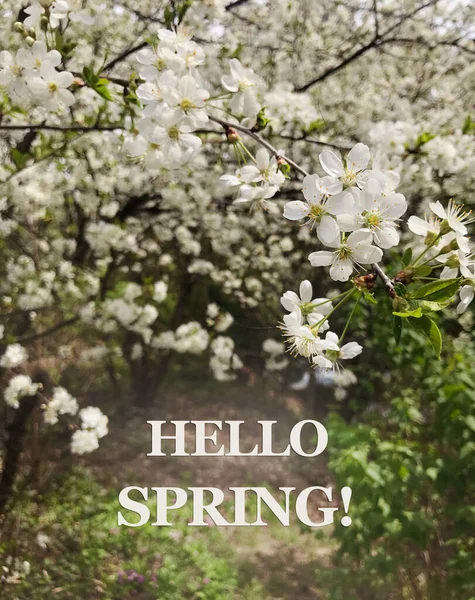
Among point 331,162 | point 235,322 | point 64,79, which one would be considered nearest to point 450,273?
point 331,162

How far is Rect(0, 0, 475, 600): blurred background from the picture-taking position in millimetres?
2033

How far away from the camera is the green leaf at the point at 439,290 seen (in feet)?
2.00

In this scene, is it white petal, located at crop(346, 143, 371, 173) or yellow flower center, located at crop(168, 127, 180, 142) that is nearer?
white petal, located at crop(346, 143, 371, 173)

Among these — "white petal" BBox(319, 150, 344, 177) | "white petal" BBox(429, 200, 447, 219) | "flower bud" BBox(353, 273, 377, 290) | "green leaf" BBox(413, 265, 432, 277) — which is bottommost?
"flower bud" BBox(353, 273, 377, 290)

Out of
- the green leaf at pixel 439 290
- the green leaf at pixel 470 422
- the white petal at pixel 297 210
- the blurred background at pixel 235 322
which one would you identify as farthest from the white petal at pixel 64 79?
the green leaf at pixel 470 422

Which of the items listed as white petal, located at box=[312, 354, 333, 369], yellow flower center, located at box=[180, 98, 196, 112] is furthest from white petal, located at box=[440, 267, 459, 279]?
yellow flower center, located at box=[180, 98, 196, 112]

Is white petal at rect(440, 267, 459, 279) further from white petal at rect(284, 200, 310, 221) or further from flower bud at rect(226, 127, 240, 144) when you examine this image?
flower bud at rect(226, 127, 240, 144)

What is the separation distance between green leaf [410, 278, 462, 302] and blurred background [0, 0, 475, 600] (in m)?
0.72

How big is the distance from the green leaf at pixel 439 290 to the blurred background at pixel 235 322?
718mm

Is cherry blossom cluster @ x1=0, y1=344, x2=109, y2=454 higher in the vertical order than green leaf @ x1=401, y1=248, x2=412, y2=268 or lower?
higher

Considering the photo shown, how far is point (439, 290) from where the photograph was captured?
616 millimetres

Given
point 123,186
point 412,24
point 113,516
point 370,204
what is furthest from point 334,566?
point 412,24

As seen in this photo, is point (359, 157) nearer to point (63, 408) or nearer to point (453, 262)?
point (453, 262)

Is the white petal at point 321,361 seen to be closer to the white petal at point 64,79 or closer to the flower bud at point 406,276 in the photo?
the flower bud at point 406,276
